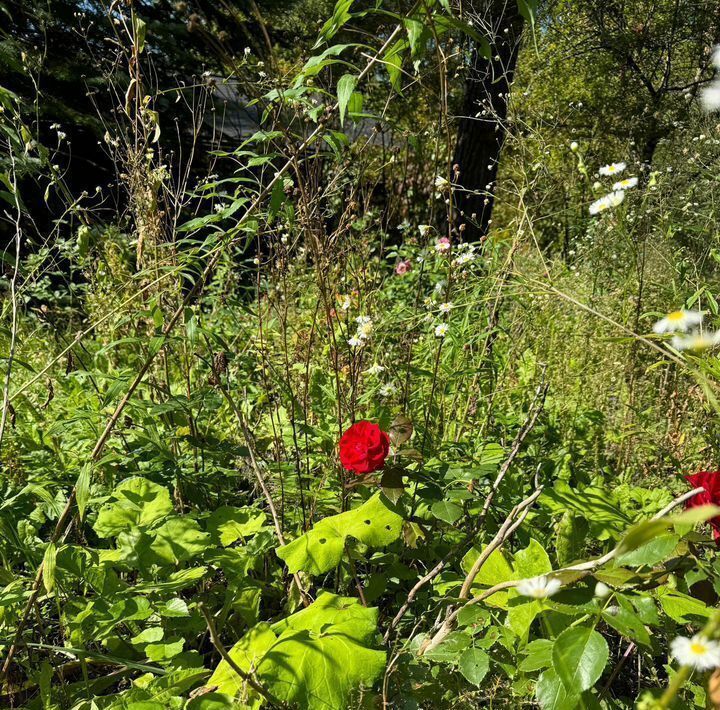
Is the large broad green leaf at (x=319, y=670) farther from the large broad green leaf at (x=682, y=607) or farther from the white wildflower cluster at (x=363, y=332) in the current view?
the white wildflower cluster at (x=363, y=332)

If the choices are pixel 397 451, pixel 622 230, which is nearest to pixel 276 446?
pixel 397 451

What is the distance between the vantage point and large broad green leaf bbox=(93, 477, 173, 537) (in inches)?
56.1

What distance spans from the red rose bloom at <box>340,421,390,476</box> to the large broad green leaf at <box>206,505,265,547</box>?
1.27ft

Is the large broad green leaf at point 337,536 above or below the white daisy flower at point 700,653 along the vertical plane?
below

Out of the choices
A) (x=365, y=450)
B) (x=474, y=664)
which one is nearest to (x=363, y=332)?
(x=365, y=450)

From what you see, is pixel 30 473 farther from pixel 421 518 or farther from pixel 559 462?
pixel 559 462

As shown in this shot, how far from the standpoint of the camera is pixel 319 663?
1002 millimetres

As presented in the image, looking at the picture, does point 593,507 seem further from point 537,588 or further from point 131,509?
point 131,509

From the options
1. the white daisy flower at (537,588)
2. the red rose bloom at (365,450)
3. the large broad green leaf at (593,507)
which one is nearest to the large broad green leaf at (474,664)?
the white daisy flower at (537,588)

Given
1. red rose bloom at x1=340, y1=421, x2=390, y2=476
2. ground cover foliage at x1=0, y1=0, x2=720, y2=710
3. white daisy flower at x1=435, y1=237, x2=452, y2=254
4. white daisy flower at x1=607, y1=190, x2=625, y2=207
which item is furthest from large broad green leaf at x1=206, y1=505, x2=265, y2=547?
white daisy flower at x1=607, y1=190, x2=625, y2=207

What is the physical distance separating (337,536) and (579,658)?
0.56 meters

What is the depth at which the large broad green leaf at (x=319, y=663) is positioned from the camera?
3.25ft

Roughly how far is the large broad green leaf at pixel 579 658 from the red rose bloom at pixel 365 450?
1.64 feet

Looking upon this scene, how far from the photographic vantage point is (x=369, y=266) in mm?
2586
